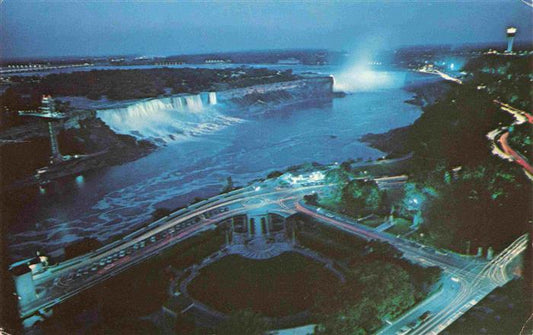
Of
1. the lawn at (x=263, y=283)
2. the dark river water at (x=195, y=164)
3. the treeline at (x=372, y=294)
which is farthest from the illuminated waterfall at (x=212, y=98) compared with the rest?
the treeline at (x=372, y=294)

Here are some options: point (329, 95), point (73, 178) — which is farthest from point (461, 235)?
point (329, 95)

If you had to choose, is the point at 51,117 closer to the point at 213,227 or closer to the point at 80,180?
the point at 80,180

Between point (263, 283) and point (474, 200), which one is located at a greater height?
point (474, 200)

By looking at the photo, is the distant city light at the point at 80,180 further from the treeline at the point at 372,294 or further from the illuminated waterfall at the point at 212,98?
the illuminated waterfall at the point at 212,98

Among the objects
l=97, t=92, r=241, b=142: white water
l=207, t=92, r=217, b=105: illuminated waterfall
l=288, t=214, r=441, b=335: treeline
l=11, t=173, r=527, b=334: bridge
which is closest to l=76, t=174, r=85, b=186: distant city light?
l=97, t=92, r=241, b=142: white water

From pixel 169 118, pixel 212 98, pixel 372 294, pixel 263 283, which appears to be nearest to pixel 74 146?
pixel 169 118

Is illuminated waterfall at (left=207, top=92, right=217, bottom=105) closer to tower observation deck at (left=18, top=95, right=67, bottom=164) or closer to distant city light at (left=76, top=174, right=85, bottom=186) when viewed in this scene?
tower observation deck at (left=18, top=95, right=67, bottom=164)
